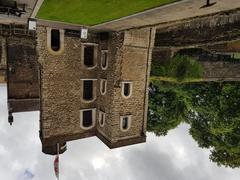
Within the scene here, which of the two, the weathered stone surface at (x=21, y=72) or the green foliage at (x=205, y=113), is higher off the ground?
the weathered stone surface at (x=21, y=72)

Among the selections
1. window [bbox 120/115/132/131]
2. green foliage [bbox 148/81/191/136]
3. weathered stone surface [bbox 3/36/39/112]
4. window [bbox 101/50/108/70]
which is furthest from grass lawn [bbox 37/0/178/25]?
green foliage [bbox 148/81/191/136]

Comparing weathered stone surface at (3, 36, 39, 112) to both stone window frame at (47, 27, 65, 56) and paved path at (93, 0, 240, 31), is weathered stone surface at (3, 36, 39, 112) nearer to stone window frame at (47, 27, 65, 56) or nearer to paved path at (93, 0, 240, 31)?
stone window frame at (47, 27, 65, 56)

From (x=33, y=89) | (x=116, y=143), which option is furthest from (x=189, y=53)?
(x=33, y=89)

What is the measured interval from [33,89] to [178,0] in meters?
15.2

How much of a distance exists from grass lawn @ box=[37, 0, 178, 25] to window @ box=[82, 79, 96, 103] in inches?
210

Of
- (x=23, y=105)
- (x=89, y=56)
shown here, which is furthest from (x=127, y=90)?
(x=23, y=105)

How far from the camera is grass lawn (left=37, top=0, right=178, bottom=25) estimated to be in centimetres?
870

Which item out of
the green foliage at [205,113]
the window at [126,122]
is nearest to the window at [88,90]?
the window at [126,122]

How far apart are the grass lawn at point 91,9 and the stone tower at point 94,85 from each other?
127 inches

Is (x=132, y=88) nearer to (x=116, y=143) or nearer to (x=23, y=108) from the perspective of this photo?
(x=116, y=143)

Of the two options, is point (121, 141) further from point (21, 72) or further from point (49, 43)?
point (21, 72)

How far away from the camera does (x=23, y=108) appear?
20.6 metres

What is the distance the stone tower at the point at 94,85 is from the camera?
15188 mm

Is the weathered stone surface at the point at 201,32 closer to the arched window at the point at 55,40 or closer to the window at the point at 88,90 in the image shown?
the window at the point at 88,90
